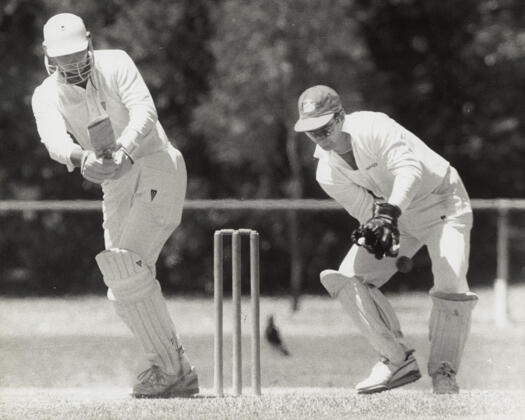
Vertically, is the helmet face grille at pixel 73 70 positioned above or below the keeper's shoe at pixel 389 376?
above

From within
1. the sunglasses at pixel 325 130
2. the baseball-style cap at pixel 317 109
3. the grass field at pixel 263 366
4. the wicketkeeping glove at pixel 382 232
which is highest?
the baseball-style cap at pixel 317 109

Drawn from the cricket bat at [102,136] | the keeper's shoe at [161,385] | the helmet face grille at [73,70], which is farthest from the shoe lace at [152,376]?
the helmet face grille at [73,70]

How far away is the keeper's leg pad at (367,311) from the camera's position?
22.6 ft

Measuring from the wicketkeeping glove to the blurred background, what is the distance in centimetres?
643

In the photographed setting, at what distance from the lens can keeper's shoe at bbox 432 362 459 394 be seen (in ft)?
22.1

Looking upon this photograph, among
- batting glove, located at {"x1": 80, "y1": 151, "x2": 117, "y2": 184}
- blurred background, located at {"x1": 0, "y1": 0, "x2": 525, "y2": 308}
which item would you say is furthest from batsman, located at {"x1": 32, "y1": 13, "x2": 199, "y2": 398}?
blurred background, located at {"x1": 0, "y1": 0, "x2": 525, "y2": 308}

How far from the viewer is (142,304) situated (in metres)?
6.73

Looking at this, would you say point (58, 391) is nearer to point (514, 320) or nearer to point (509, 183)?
point (514, 320)

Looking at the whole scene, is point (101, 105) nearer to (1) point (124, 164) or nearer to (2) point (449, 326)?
(1) point (124, 164)

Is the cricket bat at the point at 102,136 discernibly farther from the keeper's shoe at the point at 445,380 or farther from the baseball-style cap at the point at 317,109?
the keeper's shoe at the point at 445,380

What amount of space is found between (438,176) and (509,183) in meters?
11.3

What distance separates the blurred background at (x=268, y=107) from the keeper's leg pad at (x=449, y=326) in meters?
6.10

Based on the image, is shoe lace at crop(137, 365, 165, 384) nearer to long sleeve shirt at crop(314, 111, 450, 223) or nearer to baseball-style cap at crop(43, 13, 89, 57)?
long sleeve shirt at crop(314, 111, 450, 223)

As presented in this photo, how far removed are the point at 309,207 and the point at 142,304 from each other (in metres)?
4.69
